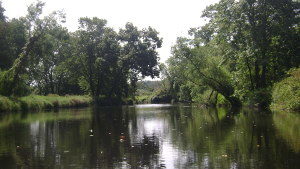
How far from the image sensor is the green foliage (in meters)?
27.6

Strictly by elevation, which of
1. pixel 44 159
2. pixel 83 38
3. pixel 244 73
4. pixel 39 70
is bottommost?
pixel 44 159

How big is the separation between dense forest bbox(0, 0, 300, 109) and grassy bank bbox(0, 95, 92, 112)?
240cm

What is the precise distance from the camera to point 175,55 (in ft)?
155

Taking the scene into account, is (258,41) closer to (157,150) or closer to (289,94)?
(289,94)

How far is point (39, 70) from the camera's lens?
3189 inches

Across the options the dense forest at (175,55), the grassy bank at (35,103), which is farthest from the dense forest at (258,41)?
the grassy bank at (35,103)

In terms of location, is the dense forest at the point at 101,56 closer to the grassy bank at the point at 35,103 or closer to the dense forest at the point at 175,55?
the dense forest at the point at 175,55

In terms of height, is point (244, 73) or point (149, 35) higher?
point (149, 35)

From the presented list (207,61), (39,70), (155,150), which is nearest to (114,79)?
(39,70)

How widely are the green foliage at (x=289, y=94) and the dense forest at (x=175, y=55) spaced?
0.16 meters

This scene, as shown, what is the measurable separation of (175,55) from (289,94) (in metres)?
21.1

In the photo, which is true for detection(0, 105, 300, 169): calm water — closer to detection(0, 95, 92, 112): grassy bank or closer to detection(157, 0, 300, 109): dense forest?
detection(157, 0, 300, 109): dense forest

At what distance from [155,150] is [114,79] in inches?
2420

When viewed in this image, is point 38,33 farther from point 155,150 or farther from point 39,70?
point 155,150
